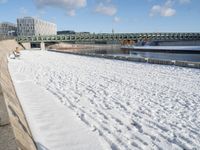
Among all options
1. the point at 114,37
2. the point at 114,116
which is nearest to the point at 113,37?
the point at 114,37

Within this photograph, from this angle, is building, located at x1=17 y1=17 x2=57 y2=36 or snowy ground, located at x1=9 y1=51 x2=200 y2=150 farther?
building, located at x1=17 y1=17 x2=57 y2=36

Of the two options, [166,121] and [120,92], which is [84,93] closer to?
[120,92]

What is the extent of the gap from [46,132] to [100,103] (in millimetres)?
3318

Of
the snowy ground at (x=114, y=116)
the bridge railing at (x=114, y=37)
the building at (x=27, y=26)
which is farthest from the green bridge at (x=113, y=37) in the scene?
the snowy ground at (x=114, y=116)

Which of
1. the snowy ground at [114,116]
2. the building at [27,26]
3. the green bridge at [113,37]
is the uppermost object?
the building at [27,26]

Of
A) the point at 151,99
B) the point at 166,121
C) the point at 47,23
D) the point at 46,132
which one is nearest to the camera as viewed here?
the point at 46,132

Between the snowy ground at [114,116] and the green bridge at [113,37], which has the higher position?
the green bridge at [113,37]

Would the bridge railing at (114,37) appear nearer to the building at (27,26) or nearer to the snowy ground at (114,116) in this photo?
the building at (27,26)

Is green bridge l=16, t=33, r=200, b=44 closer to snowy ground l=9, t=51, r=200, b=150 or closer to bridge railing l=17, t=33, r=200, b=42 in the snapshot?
bridge railing l=17, t=33, r=200, b=42

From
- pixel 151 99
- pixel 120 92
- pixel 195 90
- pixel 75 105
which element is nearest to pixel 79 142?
pixel 75 105

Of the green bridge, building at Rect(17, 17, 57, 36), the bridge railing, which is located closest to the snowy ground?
the bridge railing

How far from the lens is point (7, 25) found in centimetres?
16975

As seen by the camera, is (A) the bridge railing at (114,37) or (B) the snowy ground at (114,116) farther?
(A) the bridge railing at (114,37)

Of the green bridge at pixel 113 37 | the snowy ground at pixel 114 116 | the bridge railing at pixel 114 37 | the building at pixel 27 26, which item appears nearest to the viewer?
the snowy ground at pixel 114 116
